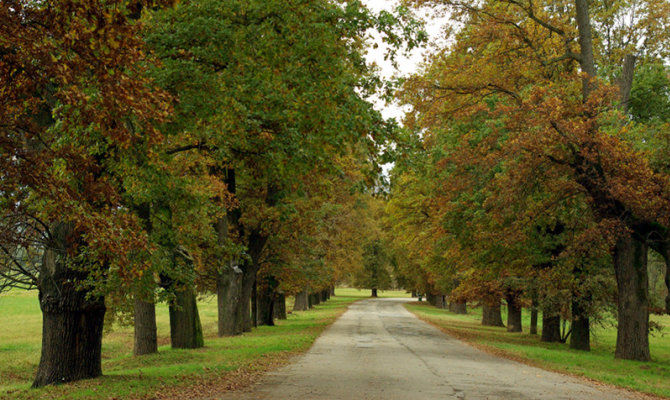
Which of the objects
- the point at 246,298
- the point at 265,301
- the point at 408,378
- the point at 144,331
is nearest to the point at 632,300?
the point at 408,378

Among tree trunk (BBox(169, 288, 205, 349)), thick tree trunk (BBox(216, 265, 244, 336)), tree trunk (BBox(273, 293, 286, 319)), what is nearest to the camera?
tree trunk (BBox(169, 288, 205, 349))

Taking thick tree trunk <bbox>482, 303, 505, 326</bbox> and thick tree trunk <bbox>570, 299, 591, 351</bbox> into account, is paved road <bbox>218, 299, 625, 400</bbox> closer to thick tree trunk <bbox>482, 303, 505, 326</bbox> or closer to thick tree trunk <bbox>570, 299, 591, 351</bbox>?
thick tree trunk <bbox>570, 299, 591, 351</bbox>

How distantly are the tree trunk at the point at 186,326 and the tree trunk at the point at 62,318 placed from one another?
676 cm

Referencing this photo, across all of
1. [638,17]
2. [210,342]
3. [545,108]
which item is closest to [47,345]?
[210,342]

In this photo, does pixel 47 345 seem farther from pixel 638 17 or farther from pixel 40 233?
pixel 638 17

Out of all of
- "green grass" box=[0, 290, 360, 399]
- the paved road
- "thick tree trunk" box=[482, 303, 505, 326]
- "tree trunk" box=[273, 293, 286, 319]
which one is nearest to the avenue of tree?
"green grass" box=[0, 290, 360, 399]

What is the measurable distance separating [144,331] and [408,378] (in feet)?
29.6

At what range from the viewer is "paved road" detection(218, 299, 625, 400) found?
9.64 m

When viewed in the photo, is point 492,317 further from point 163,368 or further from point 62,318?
point 62,318

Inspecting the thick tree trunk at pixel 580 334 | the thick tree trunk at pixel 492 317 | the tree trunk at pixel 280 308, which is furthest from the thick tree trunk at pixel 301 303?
the thick tree trunk at pixel 580 334

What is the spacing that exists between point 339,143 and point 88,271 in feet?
17.7

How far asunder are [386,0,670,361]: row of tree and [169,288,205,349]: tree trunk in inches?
329

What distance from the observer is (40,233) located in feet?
33.6

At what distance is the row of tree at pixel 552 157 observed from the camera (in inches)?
647
